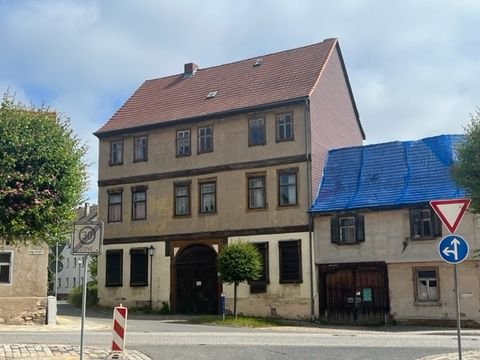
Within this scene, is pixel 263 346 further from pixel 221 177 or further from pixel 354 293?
pixel 221 177

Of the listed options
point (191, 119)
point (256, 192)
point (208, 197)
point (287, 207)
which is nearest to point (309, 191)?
point (287, 207)

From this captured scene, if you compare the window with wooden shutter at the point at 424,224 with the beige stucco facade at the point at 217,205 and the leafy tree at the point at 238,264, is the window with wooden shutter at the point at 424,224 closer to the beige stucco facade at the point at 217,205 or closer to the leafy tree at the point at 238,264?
the beige stucco facade at the point at 217,205

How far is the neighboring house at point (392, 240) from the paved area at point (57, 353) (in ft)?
52.9

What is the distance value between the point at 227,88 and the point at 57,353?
23.7 meters

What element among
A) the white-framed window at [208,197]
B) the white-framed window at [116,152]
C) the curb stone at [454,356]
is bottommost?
the curb stone at [454,356]

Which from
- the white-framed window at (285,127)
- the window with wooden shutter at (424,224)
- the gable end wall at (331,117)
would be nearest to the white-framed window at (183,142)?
the white-framed window at (285,127)

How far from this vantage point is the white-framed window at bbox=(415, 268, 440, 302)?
2805cm

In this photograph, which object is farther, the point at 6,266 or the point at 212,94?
the point at 212,94

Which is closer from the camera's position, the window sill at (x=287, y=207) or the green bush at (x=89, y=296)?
the window sill at (x=287, y=207)

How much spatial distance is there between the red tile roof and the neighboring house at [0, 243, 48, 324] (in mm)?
11967

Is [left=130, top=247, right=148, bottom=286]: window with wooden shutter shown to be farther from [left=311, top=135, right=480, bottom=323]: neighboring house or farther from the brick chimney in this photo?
the brick chimney

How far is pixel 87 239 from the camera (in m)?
12.5

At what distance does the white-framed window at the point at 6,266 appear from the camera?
26.1 m

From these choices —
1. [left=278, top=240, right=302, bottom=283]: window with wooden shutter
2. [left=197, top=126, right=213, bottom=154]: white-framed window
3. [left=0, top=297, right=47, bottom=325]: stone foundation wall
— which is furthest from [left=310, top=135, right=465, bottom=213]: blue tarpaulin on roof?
[left=0, top=297, right=47, bottom=325]: stone foundation wall
